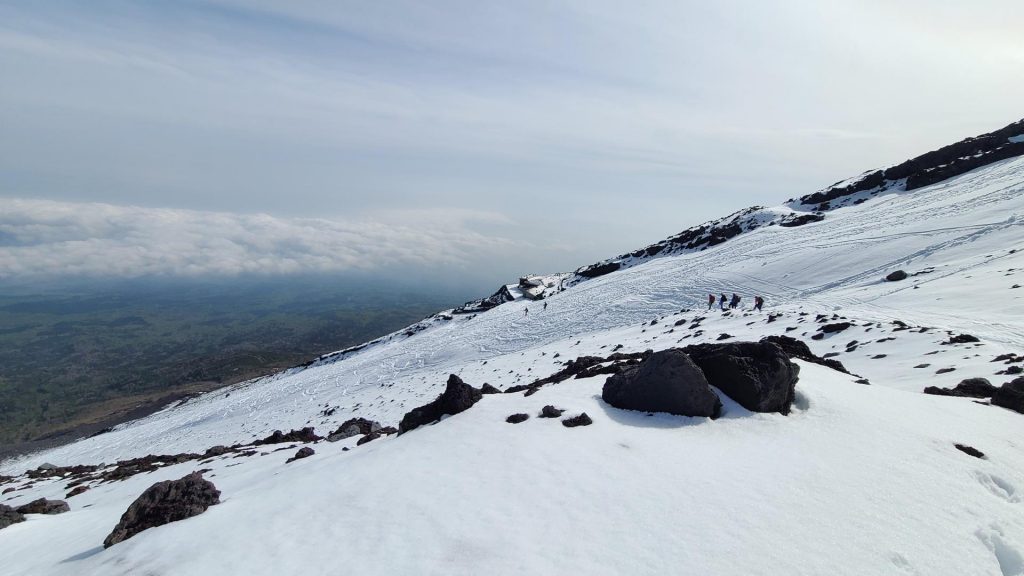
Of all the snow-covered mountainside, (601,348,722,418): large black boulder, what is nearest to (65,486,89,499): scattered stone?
the snow-covered mountainside

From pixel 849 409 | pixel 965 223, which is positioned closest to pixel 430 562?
pixel 849 409

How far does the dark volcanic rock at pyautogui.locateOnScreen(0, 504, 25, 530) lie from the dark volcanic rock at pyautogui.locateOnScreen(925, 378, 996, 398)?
2905 centimetres

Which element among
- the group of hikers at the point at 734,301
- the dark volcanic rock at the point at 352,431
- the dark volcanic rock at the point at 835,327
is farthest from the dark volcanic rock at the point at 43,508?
the group of hikers at the point at 734,301

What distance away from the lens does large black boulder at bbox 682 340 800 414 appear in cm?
1251

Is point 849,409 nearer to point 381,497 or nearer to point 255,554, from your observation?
point 381,497

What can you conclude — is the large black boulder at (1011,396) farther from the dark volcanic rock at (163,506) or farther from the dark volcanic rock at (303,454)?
the dark volcanic rock at (303,454)

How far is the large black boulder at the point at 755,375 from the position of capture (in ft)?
41.0

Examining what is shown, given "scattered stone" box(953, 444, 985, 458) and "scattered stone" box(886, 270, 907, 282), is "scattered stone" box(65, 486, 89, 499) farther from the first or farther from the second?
"scattered stone" box(886, 270, 907, 282)

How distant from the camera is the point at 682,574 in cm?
638

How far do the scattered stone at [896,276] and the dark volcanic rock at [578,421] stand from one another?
36260 millimetres

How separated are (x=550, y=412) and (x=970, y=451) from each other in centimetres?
964

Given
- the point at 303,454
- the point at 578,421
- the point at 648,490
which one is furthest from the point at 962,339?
the point at 303,454

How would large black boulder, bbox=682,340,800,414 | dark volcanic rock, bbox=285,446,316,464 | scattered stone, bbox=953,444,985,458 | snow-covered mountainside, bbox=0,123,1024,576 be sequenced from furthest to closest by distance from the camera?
dark volcanic rock, bbox=285,446,316,464 < large black boulder, bbox=682,340,800,414 < scattered stone, bbox=953,444,985,458 < snow-covered mountainside, bbox=0,123,1024,576

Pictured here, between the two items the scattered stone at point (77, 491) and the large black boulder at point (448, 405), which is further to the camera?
the scattered stone at point (77, 491)
